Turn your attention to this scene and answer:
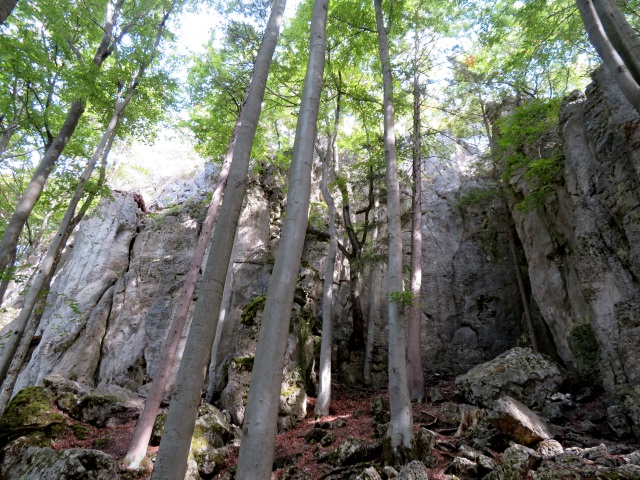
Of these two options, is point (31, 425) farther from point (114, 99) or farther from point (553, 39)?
point (553, 39)

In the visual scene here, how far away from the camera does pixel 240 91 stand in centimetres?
1252

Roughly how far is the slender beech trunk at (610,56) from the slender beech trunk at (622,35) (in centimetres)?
8

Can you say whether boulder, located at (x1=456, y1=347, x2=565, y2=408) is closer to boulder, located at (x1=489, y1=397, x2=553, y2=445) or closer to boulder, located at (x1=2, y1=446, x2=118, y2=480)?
boulder, located at (x1=489, y1=397, x2=553, y2=445)

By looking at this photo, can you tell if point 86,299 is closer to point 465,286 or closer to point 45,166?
point 45,166

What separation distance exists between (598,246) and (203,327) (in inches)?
363

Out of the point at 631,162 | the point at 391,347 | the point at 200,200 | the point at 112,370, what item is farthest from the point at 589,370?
the point at 200,200

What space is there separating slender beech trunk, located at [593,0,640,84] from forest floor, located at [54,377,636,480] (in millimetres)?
6950

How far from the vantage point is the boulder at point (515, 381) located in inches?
316

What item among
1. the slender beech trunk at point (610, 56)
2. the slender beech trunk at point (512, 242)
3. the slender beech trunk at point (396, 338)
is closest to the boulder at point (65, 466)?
the slender beech trunk at point (396, 338)

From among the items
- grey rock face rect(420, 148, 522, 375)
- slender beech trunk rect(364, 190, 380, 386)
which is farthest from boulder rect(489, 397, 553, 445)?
grey rock face rect(420, 148, 522, 375)

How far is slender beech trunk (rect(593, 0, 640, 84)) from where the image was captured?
241 inches

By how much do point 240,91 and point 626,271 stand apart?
1233cm

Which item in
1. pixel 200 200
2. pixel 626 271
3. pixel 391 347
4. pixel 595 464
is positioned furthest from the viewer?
pixel 200 200

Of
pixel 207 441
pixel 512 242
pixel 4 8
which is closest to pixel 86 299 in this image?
pixel 207 441
